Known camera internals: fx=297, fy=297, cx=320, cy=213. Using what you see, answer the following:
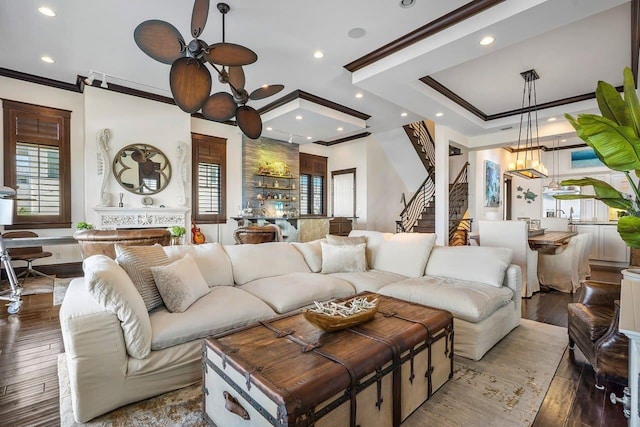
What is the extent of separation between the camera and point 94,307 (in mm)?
1795

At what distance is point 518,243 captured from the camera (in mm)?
4191

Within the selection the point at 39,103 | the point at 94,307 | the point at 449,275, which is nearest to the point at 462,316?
the point at 449,275

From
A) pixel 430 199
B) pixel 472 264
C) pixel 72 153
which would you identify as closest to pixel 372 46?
pixel 472 264

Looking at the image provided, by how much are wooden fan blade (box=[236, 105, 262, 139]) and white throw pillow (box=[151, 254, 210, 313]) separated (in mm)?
1730

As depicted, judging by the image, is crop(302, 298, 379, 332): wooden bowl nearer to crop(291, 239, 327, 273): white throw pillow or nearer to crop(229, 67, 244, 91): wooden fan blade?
crop(291, 239, 327, 273): white throw pillow

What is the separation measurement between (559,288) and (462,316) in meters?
3.31

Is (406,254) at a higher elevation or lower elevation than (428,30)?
lower

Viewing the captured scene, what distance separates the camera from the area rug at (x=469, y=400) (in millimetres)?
1736

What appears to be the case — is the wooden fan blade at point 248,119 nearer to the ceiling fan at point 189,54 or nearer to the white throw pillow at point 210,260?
the ceiling fan at point 189,54

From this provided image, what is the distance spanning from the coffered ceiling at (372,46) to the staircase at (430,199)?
2276mm

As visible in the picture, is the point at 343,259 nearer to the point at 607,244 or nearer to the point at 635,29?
the point at 635,29

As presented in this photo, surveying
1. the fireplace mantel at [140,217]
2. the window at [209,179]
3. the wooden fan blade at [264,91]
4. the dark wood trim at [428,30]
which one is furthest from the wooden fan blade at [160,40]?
the window at [209,179]

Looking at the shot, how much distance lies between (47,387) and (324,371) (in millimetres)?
2093

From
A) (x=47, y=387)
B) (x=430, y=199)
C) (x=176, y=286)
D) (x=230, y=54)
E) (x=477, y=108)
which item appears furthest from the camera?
(x=430, y=199)
